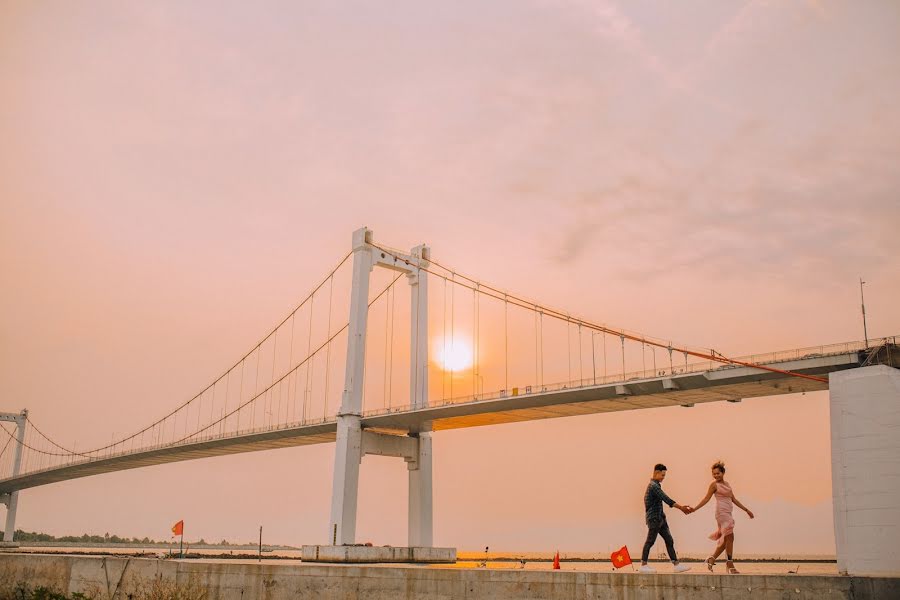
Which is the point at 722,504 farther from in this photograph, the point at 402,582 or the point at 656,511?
the point at 402,582

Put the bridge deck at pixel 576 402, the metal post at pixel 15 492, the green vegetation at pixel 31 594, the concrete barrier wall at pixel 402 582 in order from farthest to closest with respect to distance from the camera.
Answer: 1. the metal post at pixel 15 492
2. the bridge deck at pixel 576 402
3. the green vegetation at pixel 31 594
4. the concrete barrier wall at pixel 402 582

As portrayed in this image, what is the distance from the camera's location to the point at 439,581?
14.3 m

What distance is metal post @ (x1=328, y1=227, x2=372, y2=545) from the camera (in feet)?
121

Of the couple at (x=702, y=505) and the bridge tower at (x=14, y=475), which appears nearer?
the couple at (x=702, y=505)

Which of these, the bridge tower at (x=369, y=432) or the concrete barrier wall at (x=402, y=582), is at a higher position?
the bridge tower at (x=369, y=432)

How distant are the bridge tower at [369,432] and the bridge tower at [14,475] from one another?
2118 inches

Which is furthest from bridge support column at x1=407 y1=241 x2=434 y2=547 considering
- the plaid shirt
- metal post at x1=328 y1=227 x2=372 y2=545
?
the plaid shirt

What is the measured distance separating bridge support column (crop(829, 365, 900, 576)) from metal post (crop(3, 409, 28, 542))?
266 feet

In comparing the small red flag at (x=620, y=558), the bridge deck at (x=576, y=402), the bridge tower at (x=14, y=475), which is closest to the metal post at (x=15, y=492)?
the bridge tower at (x=14, y=475)

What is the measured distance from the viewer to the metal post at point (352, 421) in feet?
121

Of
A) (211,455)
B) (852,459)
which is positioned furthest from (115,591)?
(211,455)

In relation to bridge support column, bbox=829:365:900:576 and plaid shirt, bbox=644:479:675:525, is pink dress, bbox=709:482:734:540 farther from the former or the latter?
bridge support column, bbox=829:365:900:576

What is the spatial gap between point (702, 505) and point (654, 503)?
0.74 m

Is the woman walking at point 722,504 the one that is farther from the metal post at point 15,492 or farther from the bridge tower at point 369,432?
the metal post at point 15,492
